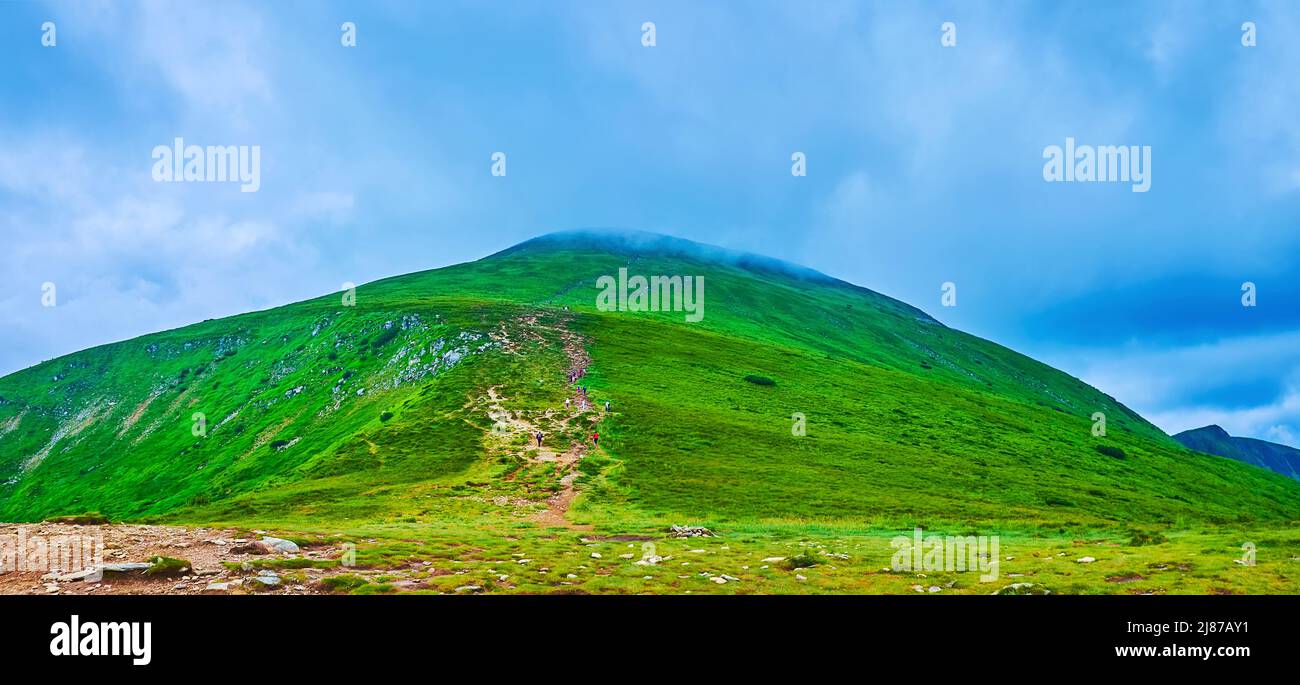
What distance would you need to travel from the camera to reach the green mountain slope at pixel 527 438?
1796 inches

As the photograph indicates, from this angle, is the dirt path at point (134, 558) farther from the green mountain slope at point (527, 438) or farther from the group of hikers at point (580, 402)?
the group of hikers at point (580, 402)

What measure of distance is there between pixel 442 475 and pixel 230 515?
45.0 ft

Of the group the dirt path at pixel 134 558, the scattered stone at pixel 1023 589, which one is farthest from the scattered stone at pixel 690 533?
the scattered stone at pixel 1023 589

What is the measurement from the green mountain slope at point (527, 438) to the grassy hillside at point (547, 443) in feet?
1.28

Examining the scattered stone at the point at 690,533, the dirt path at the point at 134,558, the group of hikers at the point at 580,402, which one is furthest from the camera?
the group of hikers at the point at 580,402

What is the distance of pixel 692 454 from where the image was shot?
54.7 m

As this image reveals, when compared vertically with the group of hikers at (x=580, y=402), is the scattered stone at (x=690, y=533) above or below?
below

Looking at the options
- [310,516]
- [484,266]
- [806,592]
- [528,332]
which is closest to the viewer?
[806,592]

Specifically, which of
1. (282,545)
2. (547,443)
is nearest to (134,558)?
(282,545)

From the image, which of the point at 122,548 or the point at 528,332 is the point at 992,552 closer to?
the point at 122,548

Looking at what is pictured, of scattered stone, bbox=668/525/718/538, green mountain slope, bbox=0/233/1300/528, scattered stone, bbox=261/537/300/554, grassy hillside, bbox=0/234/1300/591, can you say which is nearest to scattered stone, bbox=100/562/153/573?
scattered stone, bbox=261/537/300/554

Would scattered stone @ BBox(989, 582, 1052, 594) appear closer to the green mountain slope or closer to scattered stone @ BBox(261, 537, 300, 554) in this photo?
scattered stone @ BBox(261, 537, 300, 554)
